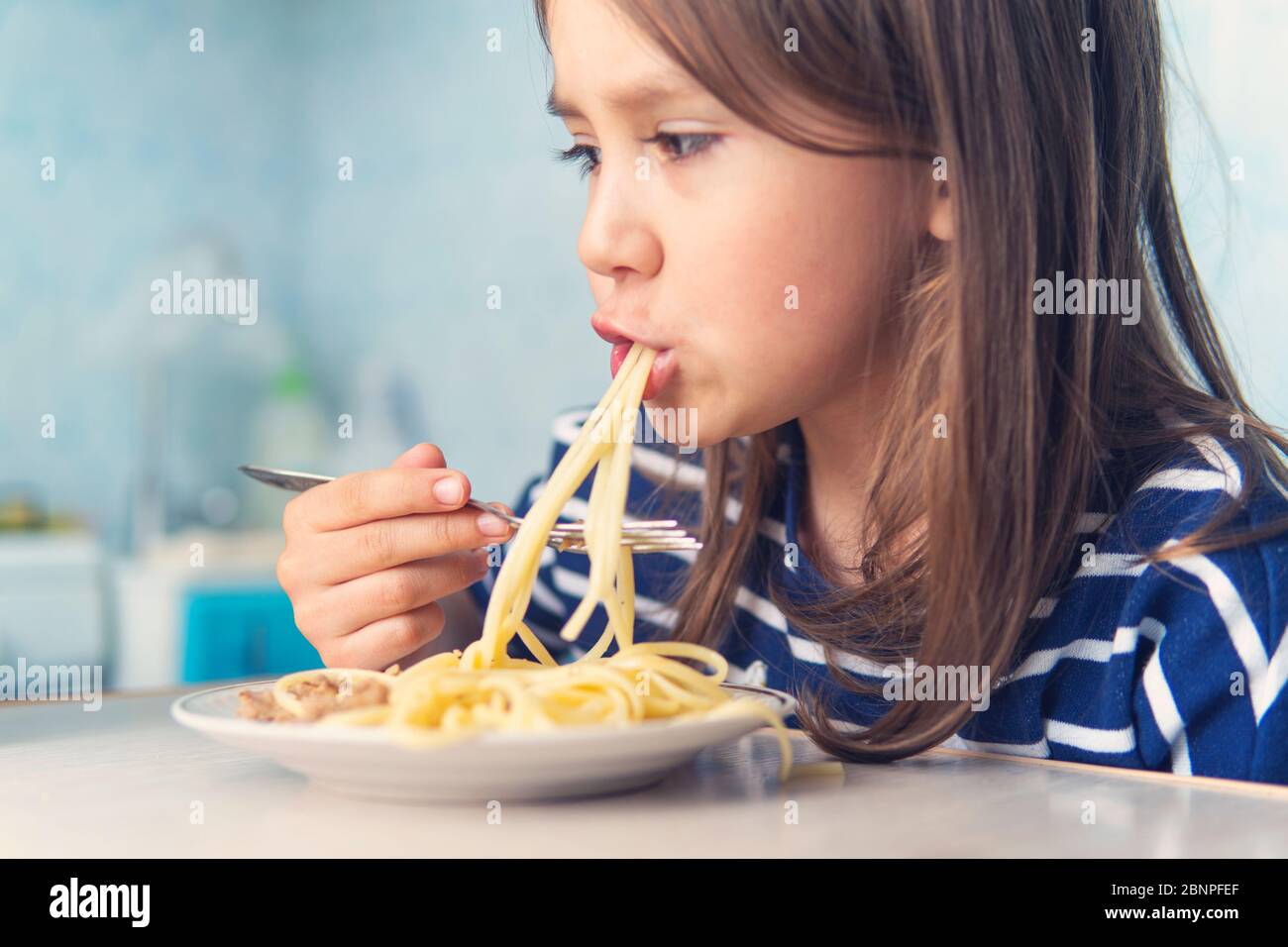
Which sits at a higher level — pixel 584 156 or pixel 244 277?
pixel 244 277

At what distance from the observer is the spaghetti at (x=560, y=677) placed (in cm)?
58

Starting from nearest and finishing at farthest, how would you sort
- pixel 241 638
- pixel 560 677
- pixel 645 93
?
pixel 560 677, pixel 645 93, pixel 241 638

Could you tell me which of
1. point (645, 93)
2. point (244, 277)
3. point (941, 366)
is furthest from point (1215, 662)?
point (244, 277)

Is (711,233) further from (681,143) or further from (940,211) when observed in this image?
(940,211)

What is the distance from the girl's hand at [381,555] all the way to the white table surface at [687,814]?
19 centimetres

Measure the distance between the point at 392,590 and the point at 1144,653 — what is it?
21.1 inches

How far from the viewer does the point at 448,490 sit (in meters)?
0.84

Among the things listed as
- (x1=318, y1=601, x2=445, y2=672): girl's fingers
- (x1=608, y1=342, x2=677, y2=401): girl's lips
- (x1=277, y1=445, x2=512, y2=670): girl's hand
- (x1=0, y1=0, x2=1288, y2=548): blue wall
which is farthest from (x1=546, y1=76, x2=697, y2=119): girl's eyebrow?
(x1=0, y1=0, x2=1288, y2=548): blue wall

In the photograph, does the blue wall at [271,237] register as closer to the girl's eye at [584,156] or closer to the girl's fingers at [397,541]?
the girl's eye at [584,156]

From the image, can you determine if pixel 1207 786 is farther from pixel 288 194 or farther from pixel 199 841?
pixel 288 194

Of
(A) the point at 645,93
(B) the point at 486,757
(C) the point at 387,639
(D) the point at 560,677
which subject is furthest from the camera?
(C) the point at 387,639

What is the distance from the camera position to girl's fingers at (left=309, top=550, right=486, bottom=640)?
2.99 ft

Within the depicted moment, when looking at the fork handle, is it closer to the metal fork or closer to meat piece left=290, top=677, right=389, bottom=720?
the metal fork
